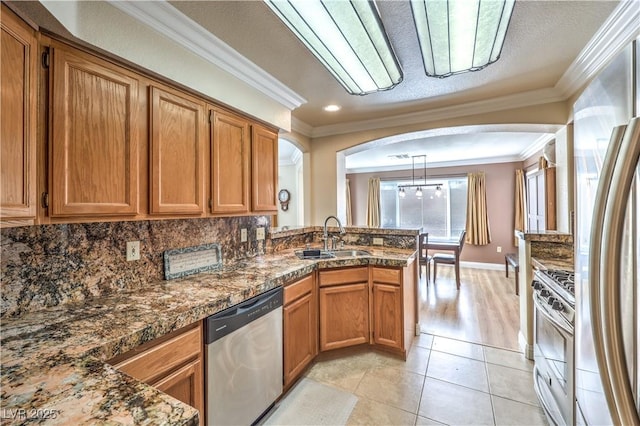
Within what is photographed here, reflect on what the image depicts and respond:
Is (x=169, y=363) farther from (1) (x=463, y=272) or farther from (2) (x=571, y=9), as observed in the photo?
(1) (x=463, y=272)

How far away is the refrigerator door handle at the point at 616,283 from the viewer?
0.61 metres

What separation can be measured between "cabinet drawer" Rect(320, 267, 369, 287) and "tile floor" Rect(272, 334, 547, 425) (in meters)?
0.72

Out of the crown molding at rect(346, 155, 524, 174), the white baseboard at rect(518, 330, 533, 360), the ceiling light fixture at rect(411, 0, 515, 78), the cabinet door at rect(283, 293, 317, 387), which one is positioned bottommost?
the white baseboard at rect(518, 330, 533, 360)

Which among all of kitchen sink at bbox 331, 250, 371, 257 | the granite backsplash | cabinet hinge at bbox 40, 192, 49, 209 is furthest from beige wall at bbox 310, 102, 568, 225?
cabinet hinge at bbox 40, 192, 49, 209

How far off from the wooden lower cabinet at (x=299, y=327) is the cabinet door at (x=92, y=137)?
1.21 m

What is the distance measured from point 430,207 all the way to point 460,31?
565cm

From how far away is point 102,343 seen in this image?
3.20ft

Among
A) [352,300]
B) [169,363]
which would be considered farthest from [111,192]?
[352,300]

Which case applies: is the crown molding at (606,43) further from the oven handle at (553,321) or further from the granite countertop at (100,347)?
the granite countertop at (100,347)

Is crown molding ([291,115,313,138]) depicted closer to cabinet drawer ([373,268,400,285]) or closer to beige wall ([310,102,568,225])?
beige wall ([310,102,568,225])

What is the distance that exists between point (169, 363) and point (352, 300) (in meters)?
1.62

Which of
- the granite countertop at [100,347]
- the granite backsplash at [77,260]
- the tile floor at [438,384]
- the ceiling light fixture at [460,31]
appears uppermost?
the ceiling light fixture at [460,31]

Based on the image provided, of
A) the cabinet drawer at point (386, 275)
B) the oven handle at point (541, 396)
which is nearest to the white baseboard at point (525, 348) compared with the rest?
the oven handle at point (541, 396)

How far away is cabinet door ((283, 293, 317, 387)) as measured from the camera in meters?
1.96
